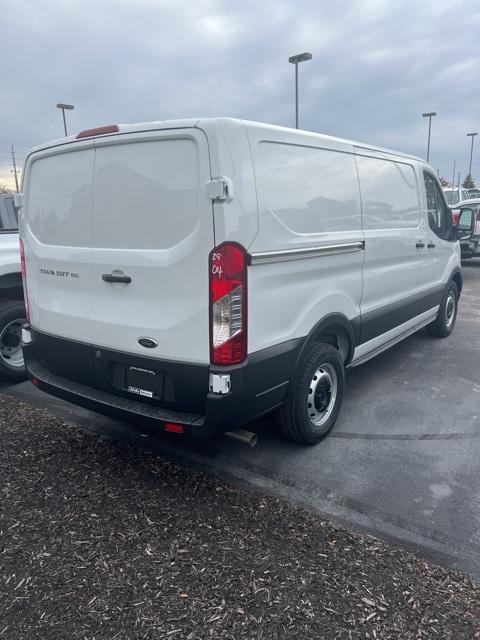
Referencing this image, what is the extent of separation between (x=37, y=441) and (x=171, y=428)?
62.4 inches

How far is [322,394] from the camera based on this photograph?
395 centimetres

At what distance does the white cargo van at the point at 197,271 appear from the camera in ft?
9.35

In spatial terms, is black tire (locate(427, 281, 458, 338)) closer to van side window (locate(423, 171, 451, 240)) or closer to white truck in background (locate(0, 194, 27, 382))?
van side window (locate(423, 171, 451, 240))

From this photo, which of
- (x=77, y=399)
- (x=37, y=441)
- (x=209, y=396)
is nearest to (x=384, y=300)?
(x=209, y=396)

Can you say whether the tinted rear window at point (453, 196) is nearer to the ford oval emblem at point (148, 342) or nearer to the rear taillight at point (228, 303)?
the rear taillight at point (228, 303)

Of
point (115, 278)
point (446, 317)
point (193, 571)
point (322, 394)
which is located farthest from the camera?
point (446, 317)

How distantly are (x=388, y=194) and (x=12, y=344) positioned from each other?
415cm

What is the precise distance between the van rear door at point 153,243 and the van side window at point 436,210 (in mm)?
3960

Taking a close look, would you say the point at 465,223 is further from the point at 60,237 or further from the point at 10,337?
the point at 10,337

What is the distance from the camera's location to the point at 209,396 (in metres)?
2.92

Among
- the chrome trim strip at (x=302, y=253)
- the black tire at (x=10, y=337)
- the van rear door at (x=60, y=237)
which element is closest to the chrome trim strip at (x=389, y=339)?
the chrome trim strip at (x=302, y=253)

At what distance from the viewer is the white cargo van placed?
2.85 metres

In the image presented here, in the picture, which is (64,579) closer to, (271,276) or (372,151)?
(271,276)

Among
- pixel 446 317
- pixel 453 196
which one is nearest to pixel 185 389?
pixel 446 317
